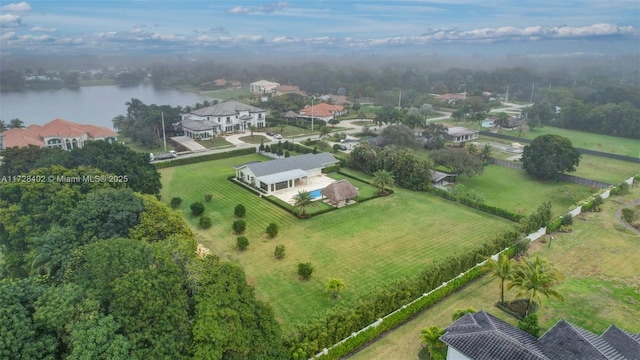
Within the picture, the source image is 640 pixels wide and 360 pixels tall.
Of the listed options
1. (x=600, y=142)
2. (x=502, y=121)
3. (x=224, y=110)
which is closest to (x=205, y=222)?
(x=224, y=110)

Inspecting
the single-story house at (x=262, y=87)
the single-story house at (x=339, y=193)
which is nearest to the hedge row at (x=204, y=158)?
the single-story house at (x=339, y=193)

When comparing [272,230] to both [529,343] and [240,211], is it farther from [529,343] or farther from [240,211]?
[529,343]

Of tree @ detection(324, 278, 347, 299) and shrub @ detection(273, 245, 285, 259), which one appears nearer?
tree @ detection(324, 278, 347, 299)

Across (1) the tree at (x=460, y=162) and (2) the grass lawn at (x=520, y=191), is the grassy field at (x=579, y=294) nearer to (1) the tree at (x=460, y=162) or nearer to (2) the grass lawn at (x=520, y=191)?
(2) the grass lawn at (x=520, y=191)

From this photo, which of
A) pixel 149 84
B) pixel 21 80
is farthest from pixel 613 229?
pixel 149 84

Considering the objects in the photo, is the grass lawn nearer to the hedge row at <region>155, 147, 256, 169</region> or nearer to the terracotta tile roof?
the hedge row at <region>155, 147, 256, 169</region>

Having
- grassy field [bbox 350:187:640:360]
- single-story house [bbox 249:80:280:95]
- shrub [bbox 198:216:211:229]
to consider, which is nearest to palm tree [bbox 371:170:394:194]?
grassy field [bbox 350:187:640:360]

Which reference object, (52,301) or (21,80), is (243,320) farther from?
(21,80)
